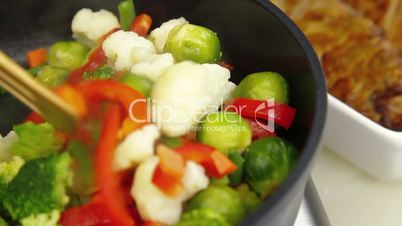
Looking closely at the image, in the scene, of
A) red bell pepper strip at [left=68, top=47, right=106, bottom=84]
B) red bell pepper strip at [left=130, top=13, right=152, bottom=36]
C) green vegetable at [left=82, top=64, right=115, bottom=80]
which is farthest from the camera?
red bell pepper strip at [left=130, top=13, right=152, bottom=36]

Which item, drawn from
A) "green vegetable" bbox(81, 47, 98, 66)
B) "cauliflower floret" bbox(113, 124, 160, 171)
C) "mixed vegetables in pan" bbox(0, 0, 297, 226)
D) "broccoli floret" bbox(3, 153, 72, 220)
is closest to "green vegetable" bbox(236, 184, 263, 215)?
"mixed vegetables in pan" bbox(0, 0, 297, 226)

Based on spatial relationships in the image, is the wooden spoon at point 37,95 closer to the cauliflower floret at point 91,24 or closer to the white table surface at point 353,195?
the cauliflower floret at point 91,24

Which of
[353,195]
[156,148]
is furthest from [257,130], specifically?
[353,195]

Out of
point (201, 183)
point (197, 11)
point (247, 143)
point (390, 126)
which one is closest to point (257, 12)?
point (197, 11)

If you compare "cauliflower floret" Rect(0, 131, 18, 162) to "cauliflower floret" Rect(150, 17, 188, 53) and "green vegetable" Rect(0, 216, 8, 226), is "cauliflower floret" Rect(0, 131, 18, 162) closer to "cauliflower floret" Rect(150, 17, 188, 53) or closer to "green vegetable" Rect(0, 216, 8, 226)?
"green vegetable" Rect(0, 216, 8, 226)

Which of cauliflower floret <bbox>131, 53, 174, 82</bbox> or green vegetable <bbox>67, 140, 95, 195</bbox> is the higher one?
cauliflower floret <bbox>131, 53, 174, 82</bbox>

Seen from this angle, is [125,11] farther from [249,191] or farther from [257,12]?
[249,191]

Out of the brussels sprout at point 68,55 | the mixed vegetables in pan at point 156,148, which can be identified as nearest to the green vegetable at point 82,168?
the mixed vegetables in pan at point 156,148
